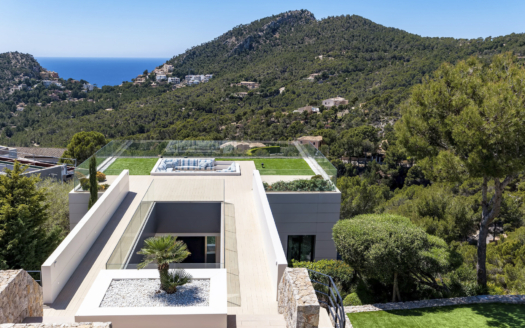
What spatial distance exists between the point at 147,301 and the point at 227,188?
9174mm

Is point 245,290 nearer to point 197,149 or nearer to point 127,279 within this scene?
point 127,279

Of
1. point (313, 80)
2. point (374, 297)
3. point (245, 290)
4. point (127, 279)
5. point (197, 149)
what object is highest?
point (313, 80)

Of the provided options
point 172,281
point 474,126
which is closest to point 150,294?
point 172,281

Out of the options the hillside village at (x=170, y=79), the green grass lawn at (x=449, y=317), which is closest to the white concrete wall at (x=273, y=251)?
the green grass lawn at (x=449, y=317)

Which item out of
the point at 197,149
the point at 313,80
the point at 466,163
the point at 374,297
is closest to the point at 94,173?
the point at 197,149

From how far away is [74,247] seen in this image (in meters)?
8.27

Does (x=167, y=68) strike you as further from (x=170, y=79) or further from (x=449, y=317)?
(x=449, y=317)

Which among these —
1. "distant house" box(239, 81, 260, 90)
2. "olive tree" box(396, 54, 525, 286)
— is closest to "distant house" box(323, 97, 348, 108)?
"distant house" box(239, 81, 260, 90)

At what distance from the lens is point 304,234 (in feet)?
46.9

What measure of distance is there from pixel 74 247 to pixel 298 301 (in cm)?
532

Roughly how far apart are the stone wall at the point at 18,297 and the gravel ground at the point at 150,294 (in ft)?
3.77

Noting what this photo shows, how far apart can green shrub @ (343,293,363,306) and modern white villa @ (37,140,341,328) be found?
8.72 feet

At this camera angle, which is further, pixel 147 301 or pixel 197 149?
pixel 197 149

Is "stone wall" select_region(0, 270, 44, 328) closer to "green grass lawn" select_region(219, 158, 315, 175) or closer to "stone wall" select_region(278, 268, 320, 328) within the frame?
"stone wall" select_region(278, 268, 320, 328)
